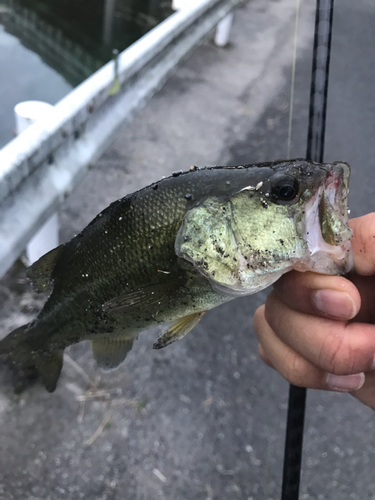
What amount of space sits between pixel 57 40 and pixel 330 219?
596 cm

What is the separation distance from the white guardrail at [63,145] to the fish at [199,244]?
0.49m

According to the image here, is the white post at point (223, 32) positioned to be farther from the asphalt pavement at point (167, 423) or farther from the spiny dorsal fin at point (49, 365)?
the spiny dorsal fin at point (49, 365)

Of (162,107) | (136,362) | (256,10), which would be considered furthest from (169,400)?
(256,10)

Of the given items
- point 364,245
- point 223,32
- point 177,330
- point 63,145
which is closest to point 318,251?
point 364,245

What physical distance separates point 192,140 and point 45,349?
3.26 m

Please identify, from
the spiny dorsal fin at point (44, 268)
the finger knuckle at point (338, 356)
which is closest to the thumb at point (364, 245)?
the finger knuckle at point (338, 356)

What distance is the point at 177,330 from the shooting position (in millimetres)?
1380

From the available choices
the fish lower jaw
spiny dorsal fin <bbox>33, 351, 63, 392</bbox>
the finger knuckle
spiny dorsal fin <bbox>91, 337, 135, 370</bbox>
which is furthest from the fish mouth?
spiny dorsal fin <bbox>33, 351, 63, 392</bbox>

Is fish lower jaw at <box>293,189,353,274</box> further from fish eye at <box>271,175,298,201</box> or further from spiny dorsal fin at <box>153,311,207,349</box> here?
spiny dorsal fin at <box>153,311,207,349</box>

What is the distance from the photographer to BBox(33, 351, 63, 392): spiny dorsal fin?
1.64m

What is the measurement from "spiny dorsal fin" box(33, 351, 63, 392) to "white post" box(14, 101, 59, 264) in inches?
33.6

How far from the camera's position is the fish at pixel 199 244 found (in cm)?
114

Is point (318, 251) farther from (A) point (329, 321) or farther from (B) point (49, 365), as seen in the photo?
(B) point (49, 365)

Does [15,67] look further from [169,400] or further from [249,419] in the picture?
[249,419]
